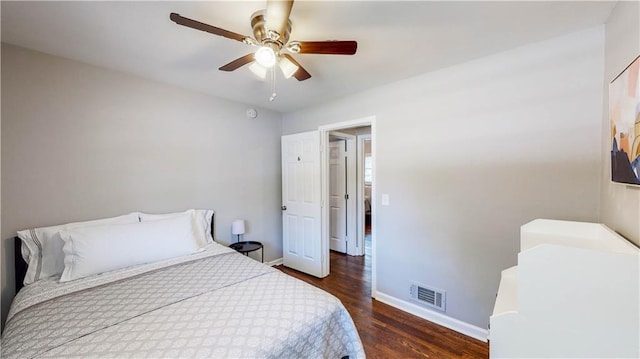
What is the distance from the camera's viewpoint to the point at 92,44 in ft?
5.84

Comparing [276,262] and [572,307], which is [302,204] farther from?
[572,307]

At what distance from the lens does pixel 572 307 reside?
77cm

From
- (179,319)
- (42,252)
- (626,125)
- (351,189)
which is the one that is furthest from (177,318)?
(351,189)

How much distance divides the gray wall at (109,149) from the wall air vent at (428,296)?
2.11 m

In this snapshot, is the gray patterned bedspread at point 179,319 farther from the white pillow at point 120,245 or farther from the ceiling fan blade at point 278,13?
the ceiling fan blade at point 278,13

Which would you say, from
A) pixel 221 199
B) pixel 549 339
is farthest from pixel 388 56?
pixel 221 199

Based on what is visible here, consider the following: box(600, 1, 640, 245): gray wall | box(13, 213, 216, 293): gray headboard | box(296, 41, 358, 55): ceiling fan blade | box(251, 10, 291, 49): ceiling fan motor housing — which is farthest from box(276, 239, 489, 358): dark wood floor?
box(13, 213, 216, 293): gray headboard

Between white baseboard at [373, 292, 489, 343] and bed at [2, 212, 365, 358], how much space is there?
1.14 m

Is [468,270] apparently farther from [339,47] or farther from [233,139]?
[233,139]

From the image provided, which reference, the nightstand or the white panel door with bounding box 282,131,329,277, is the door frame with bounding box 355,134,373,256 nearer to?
the white panel door with bounding box 282,131,329,277

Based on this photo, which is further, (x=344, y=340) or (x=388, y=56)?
(x=388, y=56)

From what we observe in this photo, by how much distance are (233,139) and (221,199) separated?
30.5 inches

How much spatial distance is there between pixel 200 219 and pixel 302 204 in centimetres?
127

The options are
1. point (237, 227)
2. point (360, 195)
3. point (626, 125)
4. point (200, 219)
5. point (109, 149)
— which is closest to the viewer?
point (626, 125)
